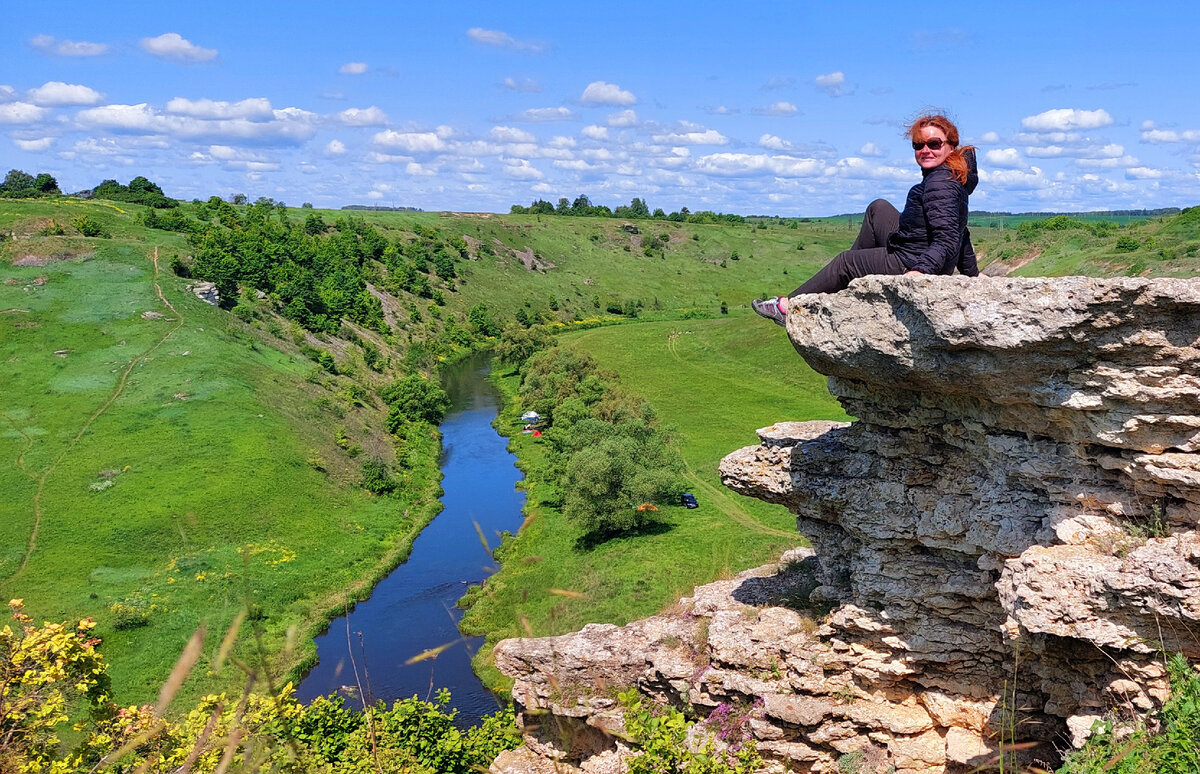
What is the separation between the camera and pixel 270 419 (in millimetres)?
63156

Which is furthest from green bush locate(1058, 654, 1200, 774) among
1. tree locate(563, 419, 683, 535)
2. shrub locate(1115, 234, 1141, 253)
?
shrub locate(1115, 234, 1141, 253)

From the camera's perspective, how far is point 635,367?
99.7 m

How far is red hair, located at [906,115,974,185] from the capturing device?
10727 mm

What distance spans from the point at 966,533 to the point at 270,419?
5912 centimetres

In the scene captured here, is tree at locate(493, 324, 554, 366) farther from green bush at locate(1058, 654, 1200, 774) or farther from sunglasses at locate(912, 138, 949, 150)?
green bush at locate(1058, 654, 1200, 774)

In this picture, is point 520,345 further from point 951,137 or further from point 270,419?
point 951,137

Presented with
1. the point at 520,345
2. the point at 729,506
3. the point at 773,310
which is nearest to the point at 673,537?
the point at 729,506

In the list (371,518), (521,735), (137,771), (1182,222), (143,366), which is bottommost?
(371,518)

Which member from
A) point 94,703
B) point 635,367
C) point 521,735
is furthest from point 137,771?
point 635,367

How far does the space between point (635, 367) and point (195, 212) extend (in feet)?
260

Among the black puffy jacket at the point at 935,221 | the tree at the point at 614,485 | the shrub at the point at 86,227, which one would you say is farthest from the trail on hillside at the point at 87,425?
the black puffy jacket at the point at 935,221

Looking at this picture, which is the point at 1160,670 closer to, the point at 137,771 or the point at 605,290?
the point at 137,771

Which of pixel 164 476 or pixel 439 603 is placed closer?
pixel 439 603

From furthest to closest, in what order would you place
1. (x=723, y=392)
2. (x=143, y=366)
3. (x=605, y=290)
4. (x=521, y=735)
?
(x=605, y=290) < (x=723, y=392) < (x=143, y=366) < (x=521, y=735)
